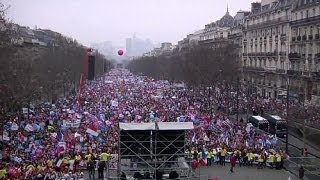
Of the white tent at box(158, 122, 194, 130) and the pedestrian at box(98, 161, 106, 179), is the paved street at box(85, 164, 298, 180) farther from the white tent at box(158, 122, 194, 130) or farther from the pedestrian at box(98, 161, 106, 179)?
the white tent at box(158, 122, 194, 130)

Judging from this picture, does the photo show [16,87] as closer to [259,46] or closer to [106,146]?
[106,146]

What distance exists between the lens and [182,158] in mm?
25969

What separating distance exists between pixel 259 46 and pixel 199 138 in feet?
199

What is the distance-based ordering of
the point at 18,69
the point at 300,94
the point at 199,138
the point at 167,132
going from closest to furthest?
the point at 167,132, the point at 199,138, the point at 18,69, the point at 300,94

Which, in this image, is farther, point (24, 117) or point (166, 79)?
point (166, 79)

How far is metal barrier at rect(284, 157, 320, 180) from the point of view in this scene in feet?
99.5

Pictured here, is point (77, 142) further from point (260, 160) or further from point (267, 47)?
point (267, 47)

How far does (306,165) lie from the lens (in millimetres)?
31859

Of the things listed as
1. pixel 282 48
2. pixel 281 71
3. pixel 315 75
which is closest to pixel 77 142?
pixel 315 75

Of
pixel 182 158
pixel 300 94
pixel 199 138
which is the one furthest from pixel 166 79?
pixel 182 158

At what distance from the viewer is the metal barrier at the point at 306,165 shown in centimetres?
3034

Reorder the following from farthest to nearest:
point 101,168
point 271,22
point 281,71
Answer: point 271,22 → point 281,71 → point 101,168

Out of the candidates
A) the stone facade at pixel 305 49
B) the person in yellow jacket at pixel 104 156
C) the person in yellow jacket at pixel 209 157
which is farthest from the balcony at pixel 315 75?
the person in yellow jacket at pixel 104 156

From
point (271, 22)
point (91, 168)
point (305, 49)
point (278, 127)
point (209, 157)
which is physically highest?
point (271, 22)
